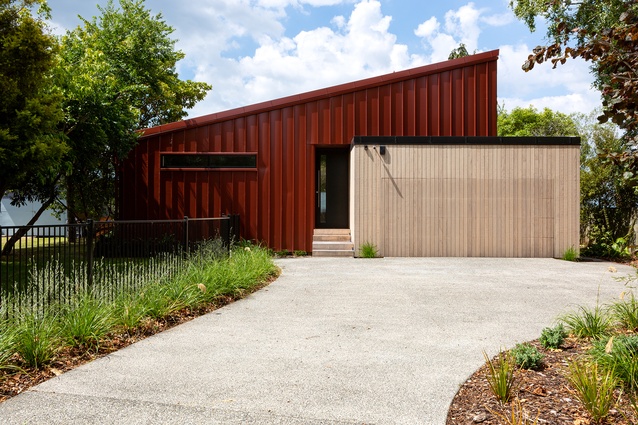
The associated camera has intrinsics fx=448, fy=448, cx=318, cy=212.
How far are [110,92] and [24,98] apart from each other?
122 inches

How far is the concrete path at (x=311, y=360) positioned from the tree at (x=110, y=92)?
7104 mm

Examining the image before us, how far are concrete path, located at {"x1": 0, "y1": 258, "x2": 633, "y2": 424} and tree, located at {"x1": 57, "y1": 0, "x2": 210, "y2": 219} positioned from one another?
23.3ft

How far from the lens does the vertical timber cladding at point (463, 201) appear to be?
11992 mm

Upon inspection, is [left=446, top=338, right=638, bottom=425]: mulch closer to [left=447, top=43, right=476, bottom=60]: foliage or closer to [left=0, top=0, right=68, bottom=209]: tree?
[left=0, top=0, right=68, bottom=209]: tree

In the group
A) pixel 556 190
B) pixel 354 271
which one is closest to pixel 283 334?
pixel 354 271

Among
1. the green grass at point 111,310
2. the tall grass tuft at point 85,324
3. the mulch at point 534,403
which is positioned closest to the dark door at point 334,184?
the green grass at point 111,310

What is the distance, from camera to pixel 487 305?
6180 mm

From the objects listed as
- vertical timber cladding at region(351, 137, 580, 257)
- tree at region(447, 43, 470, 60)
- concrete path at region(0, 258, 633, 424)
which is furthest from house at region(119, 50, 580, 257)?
tree at region(447, 43, 470, 60)

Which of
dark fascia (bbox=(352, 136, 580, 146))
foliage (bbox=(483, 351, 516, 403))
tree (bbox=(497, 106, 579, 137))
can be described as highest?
tree (bbox=(497, 106, 579, 137))

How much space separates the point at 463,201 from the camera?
1205 centimetres

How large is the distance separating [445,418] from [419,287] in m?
4.93

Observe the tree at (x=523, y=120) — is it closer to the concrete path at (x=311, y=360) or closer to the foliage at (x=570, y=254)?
the foliage at (x=570, y=254)

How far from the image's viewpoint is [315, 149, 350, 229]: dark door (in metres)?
13.9

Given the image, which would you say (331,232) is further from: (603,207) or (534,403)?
(534,403)
